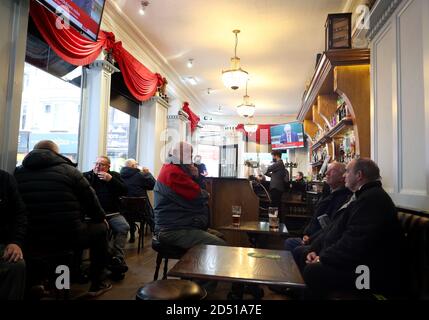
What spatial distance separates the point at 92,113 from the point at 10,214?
2.41 metres

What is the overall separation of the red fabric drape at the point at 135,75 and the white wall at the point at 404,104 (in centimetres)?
331

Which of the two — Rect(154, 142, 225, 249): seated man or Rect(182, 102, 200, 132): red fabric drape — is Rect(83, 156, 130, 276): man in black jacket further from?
Rect(182, 102, 200, 132): red fabric drape

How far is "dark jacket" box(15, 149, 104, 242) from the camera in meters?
2.31

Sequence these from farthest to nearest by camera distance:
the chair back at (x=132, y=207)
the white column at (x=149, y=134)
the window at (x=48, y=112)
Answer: the white column at (x=149, y=134)
the chair back at (x=132, y=207)
the window at (x=48, y=112)

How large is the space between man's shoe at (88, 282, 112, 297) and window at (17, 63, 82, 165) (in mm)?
1526

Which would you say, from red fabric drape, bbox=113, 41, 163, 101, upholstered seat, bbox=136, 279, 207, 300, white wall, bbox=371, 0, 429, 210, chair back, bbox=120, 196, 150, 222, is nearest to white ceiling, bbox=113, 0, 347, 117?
red fabric drape, bbox=113, 41, 163, 101

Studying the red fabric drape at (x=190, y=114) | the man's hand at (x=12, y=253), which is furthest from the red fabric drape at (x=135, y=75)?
the man's hand at (x=12, y=253)

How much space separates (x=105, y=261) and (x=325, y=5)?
158 inches

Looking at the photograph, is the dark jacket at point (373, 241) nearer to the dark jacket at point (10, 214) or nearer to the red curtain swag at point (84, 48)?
the dark jacket at point (10, 214)

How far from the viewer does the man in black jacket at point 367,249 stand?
174cm

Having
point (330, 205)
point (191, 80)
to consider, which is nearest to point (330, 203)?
point (330, 205)

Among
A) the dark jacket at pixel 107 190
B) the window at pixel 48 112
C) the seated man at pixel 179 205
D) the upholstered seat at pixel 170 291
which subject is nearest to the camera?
the upholstered seat at pixel 170 291

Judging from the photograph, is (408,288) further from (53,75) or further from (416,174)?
(53,75)

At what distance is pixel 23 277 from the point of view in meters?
1.93
